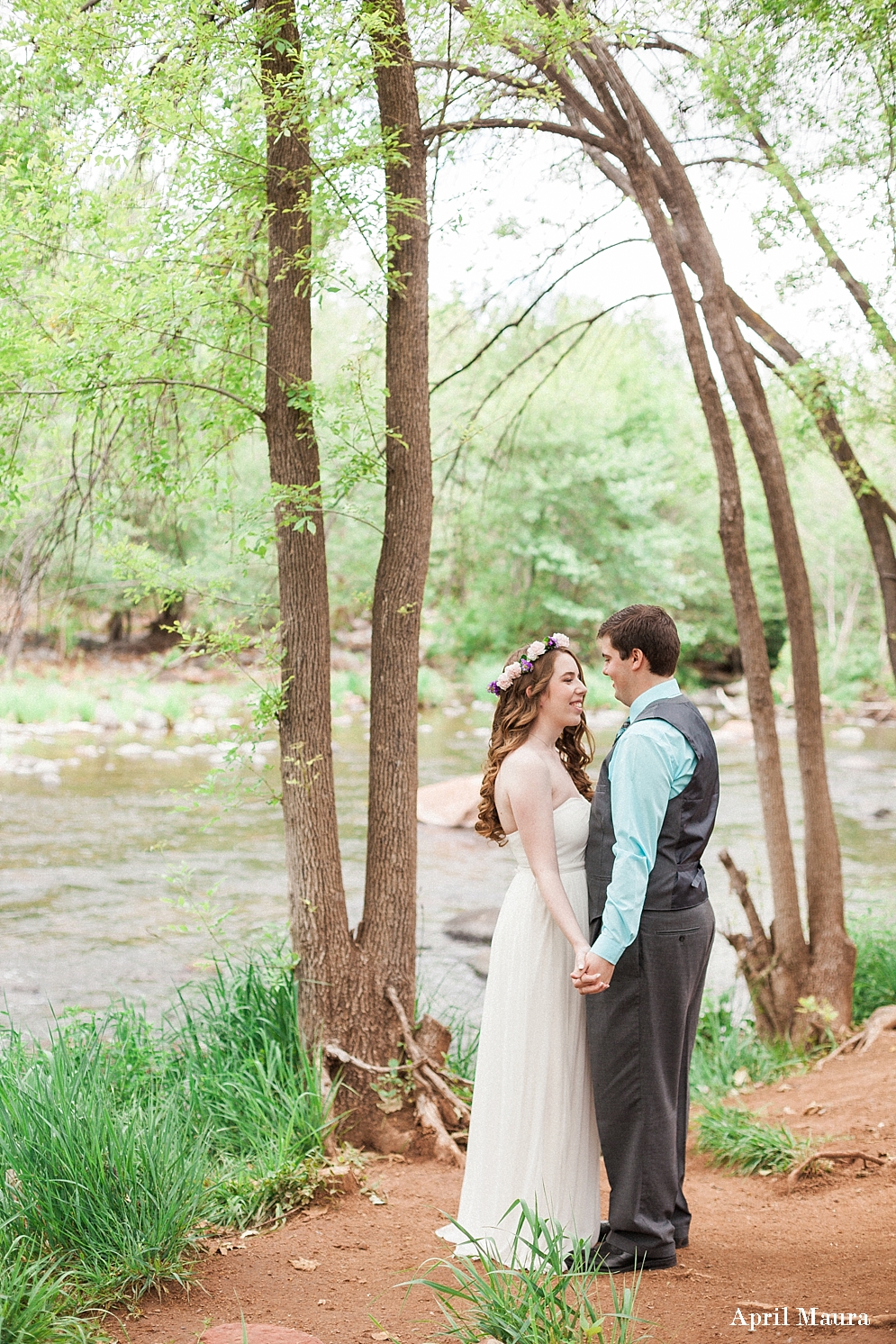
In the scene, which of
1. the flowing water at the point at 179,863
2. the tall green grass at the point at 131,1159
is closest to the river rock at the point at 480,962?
the flowing water at the point at 179,863

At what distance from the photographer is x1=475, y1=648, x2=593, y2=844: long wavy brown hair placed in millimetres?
3463

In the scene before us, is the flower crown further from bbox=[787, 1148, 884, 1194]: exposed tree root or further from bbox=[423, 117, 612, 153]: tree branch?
bbox=[423, 117, 612, 153]: tree branch

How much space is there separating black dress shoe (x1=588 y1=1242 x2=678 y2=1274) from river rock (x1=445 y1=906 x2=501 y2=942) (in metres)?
5.86

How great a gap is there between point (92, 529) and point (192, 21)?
2041mm

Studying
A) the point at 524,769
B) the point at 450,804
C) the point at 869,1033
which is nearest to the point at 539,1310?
the point at 524,769

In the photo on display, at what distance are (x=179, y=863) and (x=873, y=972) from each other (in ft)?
14.3

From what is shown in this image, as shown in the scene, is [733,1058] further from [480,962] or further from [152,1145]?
[152,1145]

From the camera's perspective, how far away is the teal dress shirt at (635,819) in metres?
3.01

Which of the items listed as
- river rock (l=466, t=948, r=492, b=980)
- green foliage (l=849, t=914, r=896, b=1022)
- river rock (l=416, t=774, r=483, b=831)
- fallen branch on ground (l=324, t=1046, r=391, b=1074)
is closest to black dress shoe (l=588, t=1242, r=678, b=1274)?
fallen branch on ground (l=324, t=1046, r=391, b=1074)

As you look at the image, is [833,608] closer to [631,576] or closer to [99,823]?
[631,576]

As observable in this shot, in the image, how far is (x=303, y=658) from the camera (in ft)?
15.1

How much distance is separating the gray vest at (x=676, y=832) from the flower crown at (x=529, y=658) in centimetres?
43

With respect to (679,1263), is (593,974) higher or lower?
higher

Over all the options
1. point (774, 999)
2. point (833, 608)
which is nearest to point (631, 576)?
point (833, 608)
